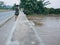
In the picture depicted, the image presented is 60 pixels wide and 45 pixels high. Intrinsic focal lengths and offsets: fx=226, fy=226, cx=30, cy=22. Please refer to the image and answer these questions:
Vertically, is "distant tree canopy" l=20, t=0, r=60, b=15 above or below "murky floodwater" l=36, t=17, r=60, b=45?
below

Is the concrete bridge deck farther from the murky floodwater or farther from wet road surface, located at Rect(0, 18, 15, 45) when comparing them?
the murky floodwater

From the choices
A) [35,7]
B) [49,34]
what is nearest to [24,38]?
[49,34]

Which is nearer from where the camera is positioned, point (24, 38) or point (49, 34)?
point (24, 38)

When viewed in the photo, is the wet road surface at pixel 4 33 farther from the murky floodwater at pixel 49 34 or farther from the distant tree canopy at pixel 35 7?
the distant tree canopy at pixel 35 7

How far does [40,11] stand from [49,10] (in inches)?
84.9

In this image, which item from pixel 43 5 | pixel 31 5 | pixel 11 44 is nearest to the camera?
pixel 11 44

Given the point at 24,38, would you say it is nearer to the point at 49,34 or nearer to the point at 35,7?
the point at 49,34

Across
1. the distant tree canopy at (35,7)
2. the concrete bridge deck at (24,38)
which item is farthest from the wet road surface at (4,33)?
the distant tree canopy at (35,7)

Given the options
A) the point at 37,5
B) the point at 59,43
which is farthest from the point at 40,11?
the point at 59,43

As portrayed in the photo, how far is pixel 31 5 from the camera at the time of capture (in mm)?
51781

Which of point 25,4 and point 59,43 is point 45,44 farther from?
point 25,4

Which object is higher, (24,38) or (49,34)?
(24,38)

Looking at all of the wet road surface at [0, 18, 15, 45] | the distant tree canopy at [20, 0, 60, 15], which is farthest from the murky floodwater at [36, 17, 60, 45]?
the distant tree canopy at [20, 0, 60, 15]

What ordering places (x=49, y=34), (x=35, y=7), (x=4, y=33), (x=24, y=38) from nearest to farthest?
(x=24, y=38) < (x=49, y=34) < (x=4, y=33) < (x=35, y=7)
